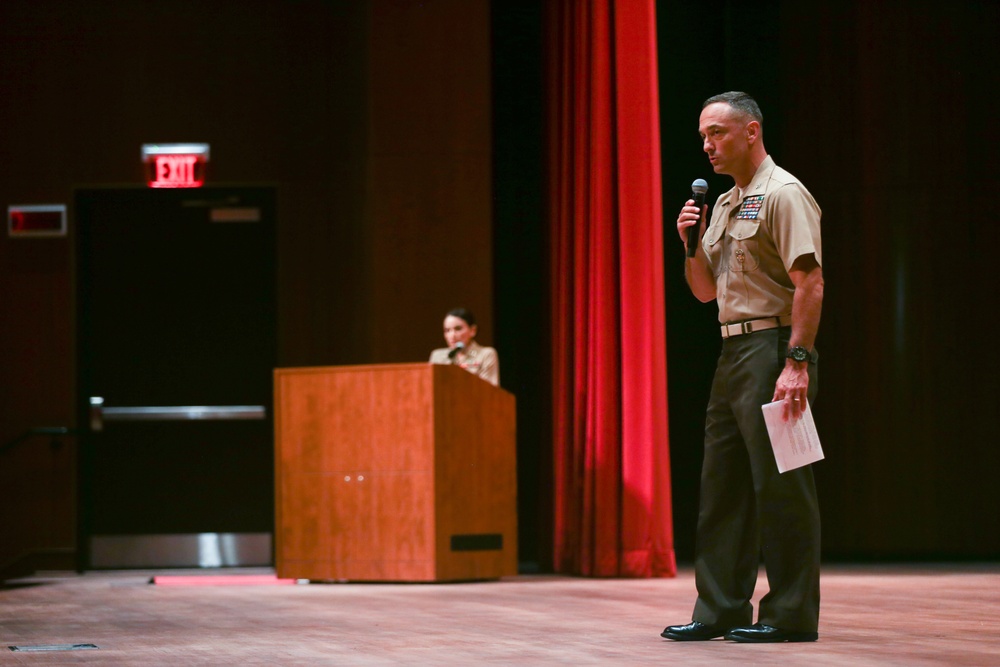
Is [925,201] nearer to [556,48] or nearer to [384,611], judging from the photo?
[556,48]

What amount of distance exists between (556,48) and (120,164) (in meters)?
2.49

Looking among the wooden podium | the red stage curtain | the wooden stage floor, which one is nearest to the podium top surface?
the wooden podium

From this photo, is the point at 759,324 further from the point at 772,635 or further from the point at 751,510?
the point at 772,635

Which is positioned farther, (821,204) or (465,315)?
(821,204)

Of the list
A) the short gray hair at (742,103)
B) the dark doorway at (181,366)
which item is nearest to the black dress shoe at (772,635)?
the short gray hair at (742,103)

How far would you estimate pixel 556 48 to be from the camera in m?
6.66

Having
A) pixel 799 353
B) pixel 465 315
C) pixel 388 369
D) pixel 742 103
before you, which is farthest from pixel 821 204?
pixel 799 353

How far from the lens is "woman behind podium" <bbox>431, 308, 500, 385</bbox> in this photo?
6.21 metres

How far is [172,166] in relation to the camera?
7441 mm

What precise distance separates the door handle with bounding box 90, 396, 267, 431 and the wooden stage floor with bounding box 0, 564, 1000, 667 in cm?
134

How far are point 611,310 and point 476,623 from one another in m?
2.46

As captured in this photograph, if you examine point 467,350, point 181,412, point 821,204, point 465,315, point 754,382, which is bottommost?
point 181,412

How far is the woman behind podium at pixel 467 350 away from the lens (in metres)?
6.21

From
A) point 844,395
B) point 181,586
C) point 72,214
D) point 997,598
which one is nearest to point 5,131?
point 72,214
